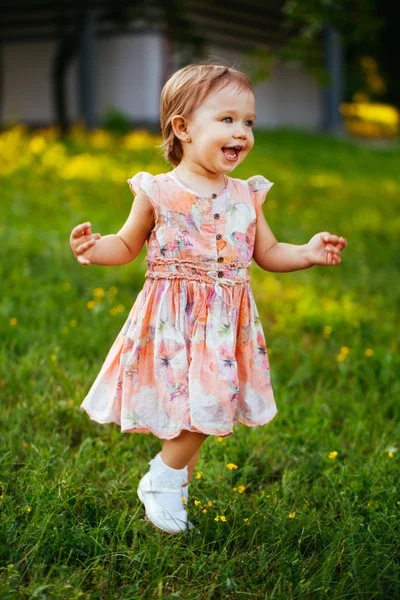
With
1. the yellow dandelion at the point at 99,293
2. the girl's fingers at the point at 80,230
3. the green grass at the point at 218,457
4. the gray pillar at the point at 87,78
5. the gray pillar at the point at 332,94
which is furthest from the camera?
the gray pillar at the point at 332,94

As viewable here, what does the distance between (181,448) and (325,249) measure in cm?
68

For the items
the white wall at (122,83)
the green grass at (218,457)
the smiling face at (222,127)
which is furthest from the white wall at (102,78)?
the smiling face at (222,127)

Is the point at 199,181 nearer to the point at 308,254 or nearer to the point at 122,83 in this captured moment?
the point at 308,254

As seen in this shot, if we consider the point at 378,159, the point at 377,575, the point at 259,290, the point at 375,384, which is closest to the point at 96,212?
the point at 259,290

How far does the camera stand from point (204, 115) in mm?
2074

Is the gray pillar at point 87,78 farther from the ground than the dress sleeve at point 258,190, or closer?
closer

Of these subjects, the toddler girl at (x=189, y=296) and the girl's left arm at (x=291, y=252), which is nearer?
the toddler girl at (x=189, y=296)

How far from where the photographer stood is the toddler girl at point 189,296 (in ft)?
6.77

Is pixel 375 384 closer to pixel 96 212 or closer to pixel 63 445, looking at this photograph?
pixel 63 445

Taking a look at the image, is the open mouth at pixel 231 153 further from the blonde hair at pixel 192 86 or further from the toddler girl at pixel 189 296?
the blonde hair at pixel 192 86

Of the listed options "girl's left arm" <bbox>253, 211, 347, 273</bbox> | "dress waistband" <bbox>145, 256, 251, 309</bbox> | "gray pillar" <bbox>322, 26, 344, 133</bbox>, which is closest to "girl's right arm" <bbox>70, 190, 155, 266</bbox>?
"dress waistband" <bbox>145, 256, 251, 309</bbox>

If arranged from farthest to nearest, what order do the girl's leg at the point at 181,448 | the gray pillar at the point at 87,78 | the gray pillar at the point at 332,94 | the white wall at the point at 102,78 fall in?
the gray pillar at the point at 332,94, the white wall at the point at 102,78, the gray pillar at the point at 87,78, the girl's leg at the point at 181,448

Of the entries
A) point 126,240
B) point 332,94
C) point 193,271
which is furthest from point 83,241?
point 332,94

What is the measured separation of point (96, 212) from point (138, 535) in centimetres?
425
